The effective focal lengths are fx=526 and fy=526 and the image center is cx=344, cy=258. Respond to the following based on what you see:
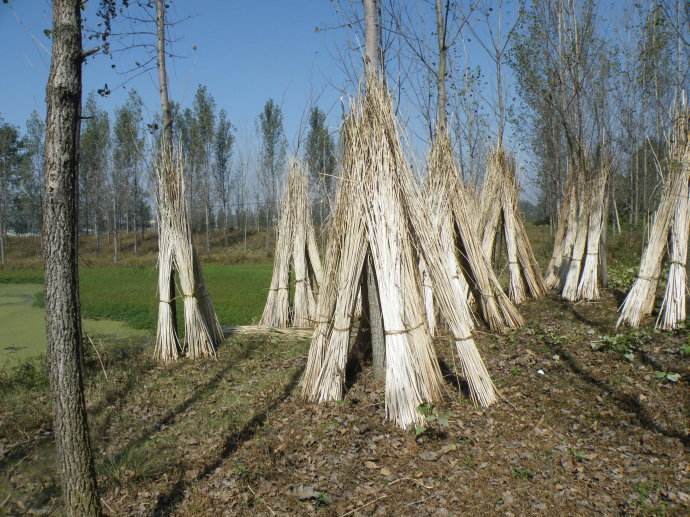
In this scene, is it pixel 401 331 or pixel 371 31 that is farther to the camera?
pixel 371 31

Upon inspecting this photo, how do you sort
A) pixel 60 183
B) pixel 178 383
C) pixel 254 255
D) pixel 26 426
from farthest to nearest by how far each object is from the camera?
pixel 254 255 < pixel 178 383 < pixel 26 426 < pixel 60 183

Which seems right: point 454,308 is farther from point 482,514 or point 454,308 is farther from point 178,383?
point 178,383

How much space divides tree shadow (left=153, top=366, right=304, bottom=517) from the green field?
2506mm

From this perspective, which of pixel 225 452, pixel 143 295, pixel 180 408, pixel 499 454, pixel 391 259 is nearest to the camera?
pixel 499 454

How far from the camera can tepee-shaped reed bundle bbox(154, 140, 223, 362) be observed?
5.53m

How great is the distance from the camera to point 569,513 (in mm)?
2535

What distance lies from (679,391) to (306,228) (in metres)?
4.61

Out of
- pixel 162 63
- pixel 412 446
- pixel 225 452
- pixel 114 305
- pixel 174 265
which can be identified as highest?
pixel 162 63

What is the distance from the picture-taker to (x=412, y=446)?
3.23 m

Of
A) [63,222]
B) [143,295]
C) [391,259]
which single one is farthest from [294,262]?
[143,295]

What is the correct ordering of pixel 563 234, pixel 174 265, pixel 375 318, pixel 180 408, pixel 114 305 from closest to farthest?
pixel 375 318 < pixel 180 408 < pixel 174 265 < pixel 563 234 < pixel 114 305

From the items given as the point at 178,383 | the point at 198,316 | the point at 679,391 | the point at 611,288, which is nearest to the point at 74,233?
the point at 178,383

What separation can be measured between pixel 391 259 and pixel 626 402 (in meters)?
1.91

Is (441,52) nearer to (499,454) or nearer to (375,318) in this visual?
(375,318)
